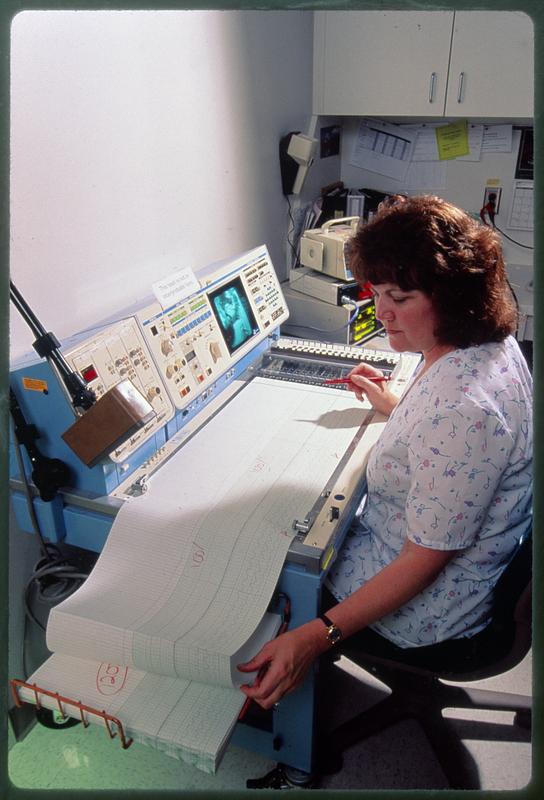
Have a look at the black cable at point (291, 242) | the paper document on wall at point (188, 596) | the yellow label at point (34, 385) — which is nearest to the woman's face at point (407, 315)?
the paper document on wall at point (188, 596)

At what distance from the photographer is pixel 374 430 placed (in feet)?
4.79

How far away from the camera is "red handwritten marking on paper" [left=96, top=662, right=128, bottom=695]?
3.10ft

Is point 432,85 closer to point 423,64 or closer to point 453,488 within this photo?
point 423,64

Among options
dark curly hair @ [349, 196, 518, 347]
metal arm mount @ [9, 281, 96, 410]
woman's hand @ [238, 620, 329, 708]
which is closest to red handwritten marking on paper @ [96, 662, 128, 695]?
woman's hand @ [238, 620, 329, 708]

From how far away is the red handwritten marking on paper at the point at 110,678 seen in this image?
95 cm

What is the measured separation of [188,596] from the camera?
40.7 inches

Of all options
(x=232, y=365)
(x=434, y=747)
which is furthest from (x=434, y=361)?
(x=434, y=747)

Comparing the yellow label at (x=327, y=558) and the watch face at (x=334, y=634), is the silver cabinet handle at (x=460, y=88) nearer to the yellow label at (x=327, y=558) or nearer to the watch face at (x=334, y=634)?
the yellow label at (x=327, y=558)

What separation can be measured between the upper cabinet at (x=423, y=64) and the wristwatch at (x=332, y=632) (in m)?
2.11

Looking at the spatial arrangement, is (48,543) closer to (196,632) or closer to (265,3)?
(196,632)

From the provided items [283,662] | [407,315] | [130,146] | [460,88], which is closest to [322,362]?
[407,315]

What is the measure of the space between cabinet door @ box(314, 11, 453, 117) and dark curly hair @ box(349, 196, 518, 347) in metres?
1.55

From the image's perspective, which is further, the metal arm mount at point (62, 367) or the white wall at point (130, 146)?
the white wall at point (130, 146)

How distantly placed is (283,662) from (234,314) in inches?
37.9
